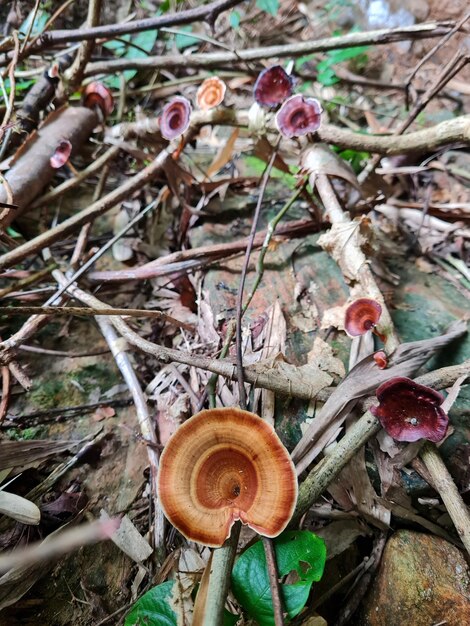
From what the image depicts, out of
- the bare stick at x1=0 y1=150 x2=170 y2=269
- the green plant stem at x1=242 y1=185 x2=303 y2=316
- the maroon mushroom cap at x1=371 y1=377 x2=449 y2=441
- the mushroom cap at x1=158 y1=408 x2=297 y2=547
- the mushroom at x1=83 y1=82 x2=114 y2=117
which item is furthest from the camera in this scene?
the mushroom at x1=83 y1=82 x2=114 y2=117

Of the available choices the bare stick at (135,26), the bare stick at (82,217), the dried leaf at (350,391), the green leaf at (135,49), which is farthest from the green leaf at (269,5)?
the dried leaf at (350,391)

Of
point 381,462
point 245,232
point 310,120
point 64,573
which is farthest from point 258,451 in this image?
point 310,120

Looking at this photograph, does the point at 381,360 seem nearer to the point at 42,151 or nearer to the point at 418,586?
the point at 418,586

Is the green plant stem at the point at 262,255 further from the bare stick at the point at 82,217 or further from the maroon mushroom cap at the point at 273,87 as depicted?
the bare stick at the point at 82,217

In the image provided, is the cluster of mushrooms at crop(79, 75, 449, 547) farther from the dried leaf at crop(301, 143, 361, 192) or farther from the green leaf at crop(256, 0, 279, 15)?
the green leaf at crop(256, 0, 279, 15)

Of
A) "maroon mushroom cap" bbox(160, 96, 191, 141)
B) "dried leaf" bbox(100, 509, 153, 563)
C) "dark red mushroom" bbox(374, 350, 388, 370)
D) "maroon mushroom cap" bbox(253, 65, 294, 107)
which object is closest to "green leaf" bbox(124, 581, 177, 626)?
"dried leaf" bbox(100, 509, 153, 563)

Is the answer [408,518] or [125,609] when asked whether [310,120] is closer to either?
[408,518]

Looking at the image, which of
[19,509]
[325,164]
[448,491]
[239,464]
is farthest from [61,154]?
[448,491]
